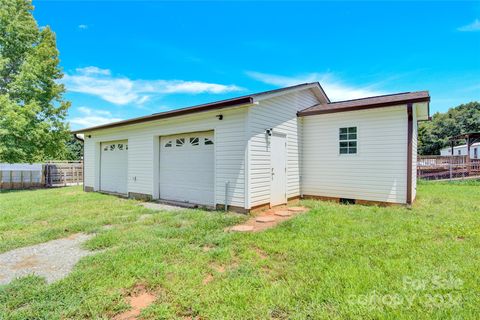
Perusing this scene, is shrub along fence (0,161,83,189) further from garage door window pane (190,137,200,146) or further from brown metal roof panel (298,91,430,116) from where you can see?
brown metal roof panel (298,91,430,116)

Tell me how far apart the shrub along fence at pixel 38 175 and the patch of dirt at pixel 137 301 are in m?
15.3

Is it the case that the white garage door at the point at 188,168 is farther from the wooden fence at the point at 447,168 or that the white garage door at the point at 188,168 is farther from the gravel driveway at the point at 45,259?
the wooden fence at the point at 447,168

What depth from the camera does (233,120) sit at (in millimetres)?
6438

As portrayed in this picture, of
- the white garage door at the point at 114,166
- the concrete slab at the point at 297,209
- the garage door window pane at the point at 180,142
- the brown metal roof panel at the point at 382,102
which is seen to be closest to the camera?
the brown metal roof panel at the point at 382,102

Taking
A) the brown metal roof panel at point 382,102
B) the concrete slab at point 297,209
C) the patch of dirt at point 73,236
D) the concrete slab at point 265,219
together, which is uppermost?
the brown metal roof panel at point 382,102

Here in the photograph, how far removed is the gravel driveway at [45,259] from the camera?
3.18 metres

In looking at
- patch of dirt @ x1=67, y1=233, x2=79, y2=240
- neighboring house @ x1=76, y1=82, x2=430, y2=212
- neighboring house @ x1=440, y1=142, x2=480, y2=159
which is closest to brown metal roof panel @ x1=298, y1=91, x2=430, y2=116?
neighboring house @ x1=76, y1=82, x2=430, y2=212

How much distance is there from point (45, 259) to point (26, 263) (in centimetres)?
21

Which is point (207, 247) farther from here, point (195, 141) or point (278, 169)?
point (195, 141)

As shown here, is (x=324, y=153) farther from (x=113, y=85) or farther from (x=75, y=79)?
(x=75, y=79)

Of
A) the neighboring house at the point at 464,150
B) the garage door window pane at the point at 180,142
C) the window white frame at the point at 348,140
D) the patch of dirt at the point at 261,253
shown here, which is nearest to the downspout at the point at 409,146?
the window white frame at the point at 348,140

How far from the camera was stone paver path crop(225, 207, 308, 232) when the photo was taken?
16.7 ft

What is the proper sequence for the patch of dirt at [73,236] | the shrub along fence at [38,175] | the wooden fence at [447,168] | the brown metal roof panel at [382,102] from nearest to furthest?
the patch of dirt at [73,236], the brown metal roof panel at [382,102], the shrub along fence at [38,175], the wooden fence at [447,168]

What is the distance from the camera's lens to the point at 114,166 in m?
10.5
